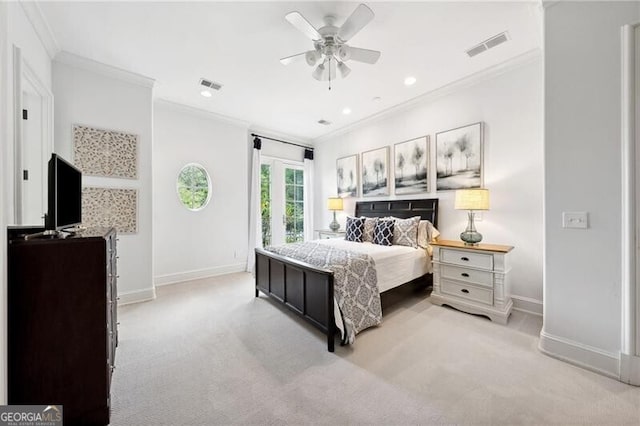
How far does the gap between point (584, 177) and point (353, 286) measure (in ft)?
6.73

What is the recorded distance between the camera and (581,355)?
192cm

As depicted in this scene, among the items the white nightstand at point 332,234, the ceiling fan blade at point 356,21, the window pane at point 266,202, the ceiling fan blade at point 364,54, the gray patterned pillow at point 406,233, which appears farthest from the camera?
the window pane at point 266,202

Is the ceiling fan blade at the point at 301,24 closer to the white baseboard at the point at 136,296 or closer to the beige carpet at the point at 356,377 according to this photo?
the beige carpet at the point at 356,377

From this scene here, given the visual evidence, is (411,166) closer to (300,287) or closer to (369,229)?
(369,229)

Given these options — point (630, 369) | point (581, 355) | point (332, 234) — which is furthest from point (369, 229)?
point (630, 369)

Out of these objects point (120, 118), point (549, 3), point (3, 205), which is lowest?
point (3, 205)

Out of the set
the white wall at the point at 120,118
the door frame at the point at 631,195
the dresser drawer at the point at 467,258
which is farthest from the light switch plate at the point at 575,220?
the white wall at the point at 120,118

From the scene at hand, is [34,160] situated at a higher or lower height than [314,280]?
higher

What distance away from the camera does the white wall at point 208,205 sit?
4109 millimetres

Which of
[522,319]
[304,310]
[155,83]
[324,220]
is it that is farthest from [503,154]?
[155,83]

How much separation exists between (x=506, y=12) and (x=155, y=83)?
4.18 meters

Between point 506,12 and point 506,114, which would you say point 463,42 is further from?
point 506,114

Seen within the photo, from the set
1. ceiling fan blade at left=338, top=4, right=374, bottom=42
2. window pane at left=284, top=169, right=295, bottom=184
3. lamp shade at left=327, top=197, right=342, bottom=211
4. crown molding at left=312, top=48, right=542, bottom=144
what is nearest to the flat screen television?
ceiling fan blade at left=338, top=4, right=374, bottom=42

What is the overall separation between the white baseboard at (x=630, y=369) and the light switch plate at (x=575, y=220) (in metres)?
0.93
